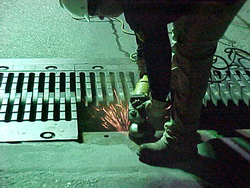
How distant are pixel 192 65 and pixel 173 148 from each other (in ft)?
1.38

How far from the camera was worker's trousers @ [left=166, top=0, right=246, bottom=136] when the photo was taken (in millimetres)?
1460

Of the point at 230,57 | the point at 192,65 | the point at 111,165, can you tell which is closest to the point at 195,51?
the point at 192,65

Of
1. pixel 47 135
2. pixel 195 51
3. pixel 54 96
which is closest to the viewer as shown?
pixel 195 51

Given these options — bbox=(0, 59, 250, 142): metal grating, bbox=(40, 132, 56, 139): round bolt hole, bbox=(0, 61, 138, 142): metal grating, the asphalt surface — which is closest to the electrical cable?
bbox=(0, 59, 250, 142): metal grating

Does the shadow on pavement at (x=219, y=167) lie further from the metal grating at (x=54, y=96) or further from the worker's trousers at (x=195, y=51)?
the metal grating at (x=54, y=96)

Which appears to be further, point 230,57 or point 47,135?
point 230,57

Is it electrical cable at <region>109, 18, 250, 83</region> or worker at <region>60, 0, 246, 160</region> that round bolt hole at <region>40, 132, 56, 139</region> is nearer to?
worker at <region>60, 0, 246, 160</region>

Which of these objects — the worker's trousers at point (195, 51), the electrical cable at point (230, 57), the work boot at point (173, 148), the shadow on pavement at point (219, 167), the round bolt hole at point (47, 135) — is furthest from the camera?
the electrical cable at point (230, 57)

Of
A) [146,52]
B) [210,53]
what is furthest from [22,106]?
[210,53]

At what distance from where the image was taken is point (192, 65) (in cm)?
161

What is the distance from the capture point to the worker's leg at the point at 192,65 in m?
1.47

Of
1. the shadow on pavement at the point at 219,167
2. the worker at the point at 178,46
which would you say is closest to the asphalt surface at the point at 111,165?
the shadow on pavement at the point at 219,167

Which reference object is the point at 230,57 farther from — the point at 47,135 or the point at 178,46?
the point at 47,135

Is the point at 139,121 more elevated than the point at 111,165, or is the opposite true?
the point at 139,121
